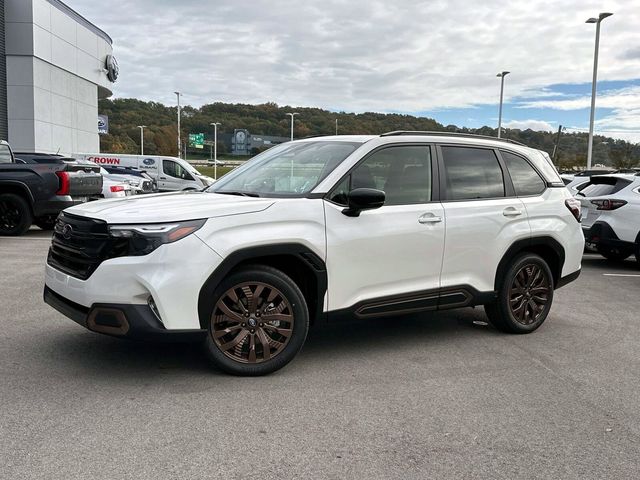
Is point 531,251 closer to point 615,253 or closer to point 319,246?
point 319,246

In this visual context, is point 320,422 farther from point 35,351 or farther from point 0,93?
point 0,93

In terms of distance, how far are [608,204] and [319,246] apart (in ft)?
24.6

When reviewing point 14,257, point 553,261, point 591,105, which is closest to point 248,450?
point 553,261

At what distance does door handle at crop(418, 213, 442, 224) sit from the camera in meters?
4.97

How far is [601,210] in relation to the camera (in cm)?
1020


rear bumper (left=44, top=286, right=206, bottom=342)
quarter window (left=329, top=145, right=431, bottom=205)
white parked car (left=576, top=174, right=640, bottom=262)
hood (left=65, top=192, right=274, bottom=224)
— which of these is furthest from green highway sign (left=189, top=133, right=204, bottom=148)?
rear bumper (left=44, top=286, right=206, bottom=342)

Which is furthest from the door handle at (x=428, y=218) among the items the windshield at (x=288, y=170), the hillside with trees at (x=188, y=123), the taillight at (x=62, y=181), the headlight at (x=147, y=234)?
the hillside with trees at (x=188, y=123)

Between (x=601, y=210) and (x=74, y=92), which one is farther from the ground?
(x=74, y=92)

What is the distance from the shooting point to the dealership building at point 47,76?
3027cm

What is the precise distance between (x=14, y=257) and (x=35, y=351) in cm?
563

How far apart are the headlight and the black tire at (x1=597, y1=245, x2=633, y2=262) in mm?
8487

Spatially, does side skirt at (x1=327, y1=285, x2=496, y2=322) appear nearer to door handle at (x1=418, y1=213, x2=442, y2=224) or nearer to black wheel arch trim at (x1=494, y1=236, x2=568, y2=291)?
black wheel arch trim at (x1=494, y1=236, x2=568, y2=291)

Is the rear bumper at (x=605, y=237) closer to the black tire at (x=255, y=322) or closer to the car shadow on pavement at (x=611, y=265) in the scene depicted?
the car shadow on pavement at (x=611, y=265)

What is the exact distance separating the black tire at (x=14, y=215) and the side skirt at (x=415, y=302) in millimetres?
9853
